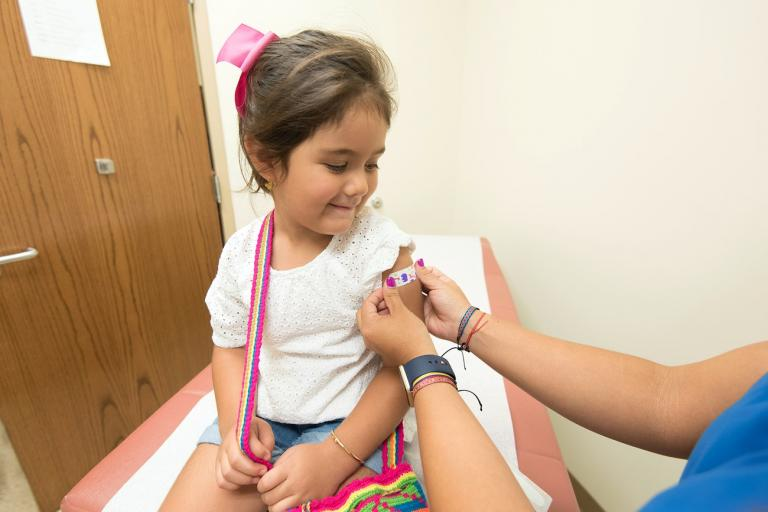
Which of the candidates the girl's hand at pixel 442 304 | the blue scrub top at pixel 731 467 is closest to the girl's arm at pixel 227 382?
the girl's hand at pixel 442 304

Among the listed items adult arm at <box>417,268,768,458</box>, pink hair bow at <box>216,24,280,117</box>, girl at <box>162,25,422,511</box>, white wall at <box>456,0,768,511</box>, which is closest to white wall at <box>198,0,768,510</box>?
white wall at <box>456,0,768,511</box>

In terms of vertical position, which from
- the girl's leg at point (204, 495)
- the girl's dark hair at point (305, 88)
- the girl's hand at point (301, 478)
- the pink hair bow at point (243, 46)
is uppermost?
the pink hair bow at point (243, 46)

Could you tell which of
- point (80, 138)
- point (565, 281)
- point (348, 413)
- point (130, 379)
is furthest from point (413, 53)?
point (130, 379)

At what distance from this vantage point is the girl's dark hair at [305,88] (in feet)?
1.88

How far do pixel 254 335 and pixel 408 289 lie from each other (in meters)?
0.31

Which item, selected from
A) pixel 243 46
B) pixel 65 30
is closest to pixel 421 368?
pixel 243 46

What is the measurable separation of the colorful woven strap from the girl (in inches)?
1.0

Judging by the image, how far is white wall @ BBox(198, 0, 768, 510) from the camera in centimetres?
83

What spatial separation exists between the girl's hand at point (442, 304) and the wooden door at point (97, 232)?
4.08 feet

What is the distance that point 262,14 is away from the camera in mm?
1645

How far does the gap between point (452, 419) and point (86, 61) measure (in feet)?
5.16

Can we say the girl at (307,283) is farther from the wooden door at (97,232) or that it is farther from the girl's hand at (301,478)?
the wooden door at (97,232)

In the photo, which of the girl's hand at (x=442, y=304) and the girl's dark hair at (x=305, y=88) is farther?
the girl's hand at (x=442, y=304)

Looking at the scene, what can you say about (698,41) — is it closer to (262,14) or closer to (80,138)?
(262,14)
